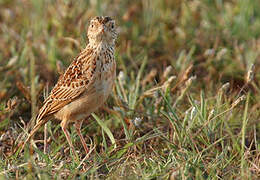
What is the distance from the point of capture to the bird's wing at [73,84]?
452cm

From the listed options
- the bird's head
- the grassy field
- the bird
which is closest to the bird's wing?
the bird

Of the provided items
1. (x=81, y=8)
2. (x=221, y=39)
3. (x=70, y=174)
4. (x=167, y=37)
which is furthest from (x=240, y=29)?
(x=70, y=174)

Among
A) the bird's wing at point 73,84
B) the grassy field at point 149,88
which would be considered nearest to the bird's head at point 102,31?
the bird's wing at point 73,84

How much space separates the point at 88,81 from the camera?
4492mm

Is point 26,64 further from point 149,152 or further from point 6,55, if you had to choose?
point 149,152

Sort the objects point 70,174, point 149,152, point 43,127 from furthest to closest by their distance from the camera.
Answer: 1. point 43,127
2. point 149,152
3. point 70,174

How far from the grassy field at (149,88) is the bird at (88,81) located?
0.24m

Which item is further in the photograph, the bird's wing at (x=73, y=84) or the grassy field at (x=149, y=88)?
the bird's wing at (x=73, y=84)

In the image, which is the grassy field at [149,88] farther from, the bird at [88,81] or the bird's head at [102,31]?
the bird's head at [102,31]

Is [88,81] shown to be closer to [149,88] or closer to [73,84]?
[73,84]

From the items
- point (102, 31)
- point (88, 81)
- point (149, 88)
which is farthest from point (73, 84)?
point (149, 88)

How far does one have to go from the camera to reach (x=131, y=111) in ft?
17.3

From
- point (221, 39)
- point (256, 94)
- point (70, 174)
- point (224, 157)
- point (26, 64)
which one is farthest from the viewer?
point (221, 39)

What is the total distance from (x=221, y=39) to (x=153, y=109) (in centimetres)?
210
